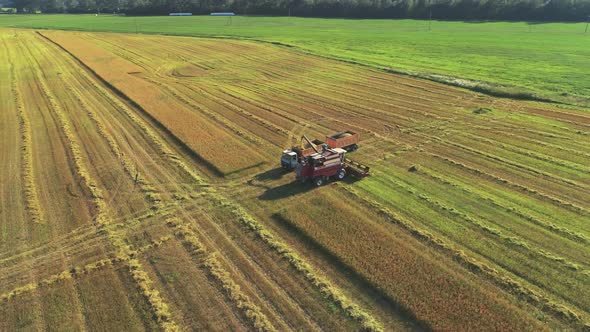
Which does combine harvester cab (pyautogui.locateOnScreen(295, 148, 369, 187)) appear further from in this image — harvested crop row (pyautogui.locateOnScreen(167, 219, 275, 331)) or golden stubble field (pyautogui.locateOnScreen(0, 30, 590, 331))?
harvested crop row (pyautogui.locateOnScreen(167, 219, 275, 331))

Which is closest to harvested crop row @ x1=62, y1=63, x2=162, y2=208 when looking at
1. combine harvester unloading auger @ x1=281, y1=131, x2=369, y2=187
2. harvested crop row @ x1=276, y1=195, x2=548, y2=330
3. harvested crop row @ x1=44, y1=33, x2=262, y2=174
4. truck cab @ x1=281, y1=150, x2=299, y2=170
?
harvested crop row @ x1=44, y1=33, x2=262, y2=174

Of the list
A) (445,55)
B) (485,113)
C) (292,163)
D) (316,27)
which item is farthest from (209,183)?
(316,27)

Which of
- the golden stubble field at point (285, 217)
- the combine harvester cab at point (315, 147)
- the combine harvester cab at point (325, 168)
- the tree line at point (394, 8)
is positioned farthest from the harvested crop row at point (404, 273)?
the tree line at point (394, 8)

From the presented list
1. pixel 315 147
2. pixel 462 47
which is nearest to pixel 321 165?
pixel 315 147

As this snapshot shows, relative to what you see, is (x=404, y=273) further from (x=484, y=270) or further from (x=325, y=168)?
(x=325, y=168)

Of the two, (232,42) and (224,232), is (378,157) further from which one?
(232,42)

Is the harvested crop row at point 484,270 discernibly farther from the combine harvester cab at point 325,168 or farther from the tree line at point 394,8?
the tree line at point 394,8
